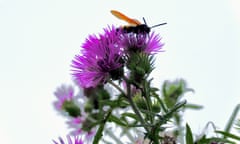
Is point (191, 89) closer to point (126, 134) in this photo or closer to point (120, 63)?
point (126, 134)

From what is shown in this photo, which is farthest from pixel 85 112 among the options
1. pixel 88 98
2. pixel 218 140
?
pixel 218 140

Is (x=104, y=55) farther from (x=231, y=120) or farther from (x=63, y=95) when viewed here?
(x=63, y=95)

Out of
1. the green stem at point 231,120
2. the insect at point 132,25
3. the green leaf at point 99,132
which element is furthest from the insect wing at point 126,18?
the green stem at point 231,120

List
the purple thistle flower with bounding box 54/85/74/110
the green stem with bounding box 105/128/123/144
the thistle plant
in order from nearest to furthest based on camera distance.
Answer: the thistle plant < the green stem with bounding box 105/128/123/144 < the purple thistle flower with bounding box 54/85/74/110

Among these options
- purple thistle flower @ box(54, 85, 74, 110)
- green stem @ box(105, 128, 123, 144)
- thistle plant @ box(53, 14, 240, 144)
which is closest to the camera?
thistle plant @ box(53, 14, 240, 144)

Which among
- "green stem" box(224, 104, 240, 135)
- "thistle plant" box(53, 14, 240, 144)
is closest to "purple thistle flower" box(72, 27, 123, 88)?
"thistle plant" box(53, 14, 240, 144)

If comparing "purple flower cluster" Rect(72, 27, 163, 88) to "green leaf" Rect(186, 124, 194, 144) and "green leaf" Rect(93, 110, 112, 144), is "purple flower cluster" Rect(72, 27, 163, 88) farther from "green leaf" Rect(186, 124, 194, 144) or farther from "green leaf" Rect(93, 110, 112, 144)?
"green leaf" Rect(186, 124, 194, 144)

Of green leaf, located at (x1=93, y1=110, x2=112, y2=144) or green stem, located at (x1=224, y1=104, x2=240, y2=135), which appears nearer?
green leaf, located at (x1=93, y1=110, x2=112, y2=144)
